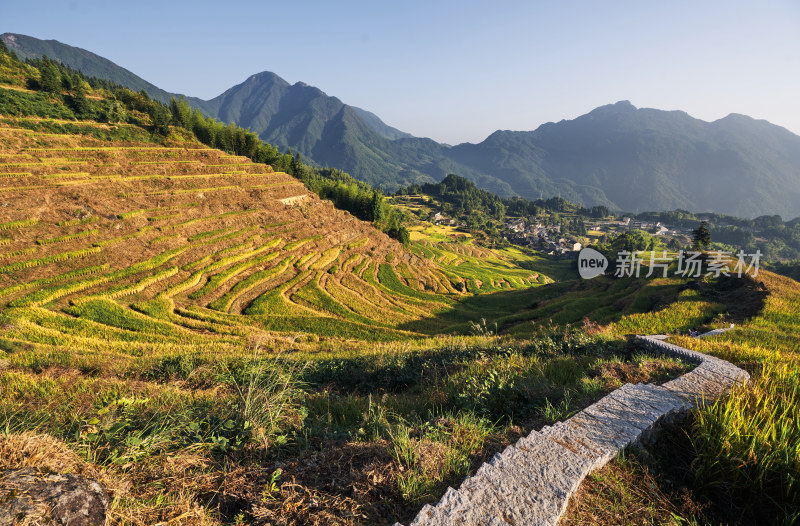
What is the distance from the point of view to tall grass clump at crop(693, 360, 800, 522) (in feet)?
9.32

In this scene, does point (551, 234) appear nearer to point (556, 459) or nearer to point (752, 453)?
point (752, 453)

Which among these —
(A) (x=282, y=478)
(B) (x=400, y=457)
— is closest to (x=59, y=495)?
(A) (x=282, y=478)

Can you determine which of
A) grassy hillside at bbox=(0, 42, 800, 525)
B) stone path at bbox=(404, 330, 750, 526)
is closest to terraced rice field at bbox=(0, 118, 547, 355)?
grassy hillside at bbox=(0, 42, 800, 525)

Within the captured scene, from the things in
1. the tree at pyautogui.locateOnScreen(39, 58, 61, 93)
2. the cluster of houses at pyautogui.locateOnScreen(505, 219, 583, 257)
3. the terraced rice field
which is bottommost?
the terraced rice field

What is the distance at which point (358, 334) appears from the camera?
93.5ft

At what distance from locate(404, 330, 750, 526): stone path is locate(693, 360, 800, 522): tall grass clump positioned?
33cm

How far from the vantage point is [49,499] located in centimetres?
213

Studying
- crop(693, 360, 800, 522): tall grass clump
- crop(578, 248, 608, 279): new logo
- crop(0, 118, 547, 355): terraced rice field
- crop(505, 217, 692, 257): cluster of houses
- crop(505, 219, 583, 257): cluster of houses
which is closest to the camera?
crop(693, 360, 800, 522): tall grass clump

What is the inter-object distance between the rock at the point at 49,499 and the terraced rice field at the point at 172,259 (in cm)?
1690

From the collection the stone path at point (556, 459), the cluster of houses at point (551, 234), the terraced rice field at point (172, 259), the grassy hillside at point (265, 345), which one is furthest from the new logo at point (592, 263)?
the stone path at point (556, 459)

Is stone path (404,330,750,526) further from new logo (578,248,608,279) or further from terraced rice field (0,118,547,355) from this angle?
new logo (578,248,608,279)

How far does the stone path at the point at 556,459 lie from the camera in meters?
2.50

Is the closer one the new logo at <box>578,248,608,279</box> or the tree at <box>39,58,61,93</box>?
the tree at <box>39,58,61,93</box>

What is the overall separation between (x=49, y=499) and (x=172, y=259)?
3623 cm
